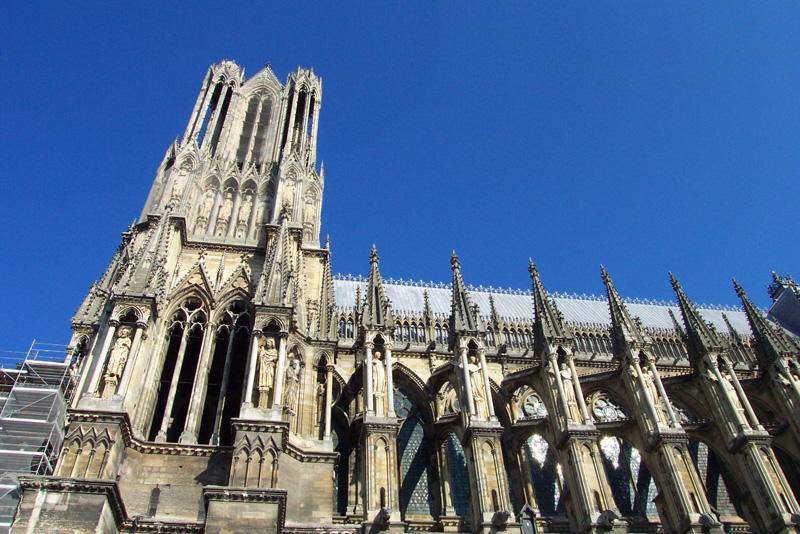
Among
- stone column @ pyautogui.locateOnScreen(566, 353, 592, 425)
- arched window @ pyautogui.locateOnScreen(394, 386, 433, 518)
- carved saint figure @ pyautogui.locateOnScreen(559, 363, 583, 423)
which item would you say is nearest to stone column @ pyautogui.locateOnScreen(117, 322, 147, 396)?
arched window @ pyautogui.locateOnScreen(394, 386, 433, 518)

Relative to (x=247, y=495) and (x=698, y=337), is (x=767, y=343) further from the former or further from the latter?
(x=247, y=495)

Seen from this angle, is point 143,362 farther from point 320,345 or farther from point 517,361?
point 517,361

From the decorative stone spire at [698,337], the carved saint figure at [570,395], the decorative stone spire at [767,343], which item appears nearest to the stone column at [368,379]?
the carved saint figure at [570,395]

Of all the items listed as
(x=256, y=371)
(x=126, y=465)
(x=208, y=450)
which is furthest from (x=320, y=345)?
(x=126, y=465)

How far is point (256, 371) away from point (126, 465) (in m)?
3.84

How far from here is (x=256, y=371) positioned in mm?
→ 17281

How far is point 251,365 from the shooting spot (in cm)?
1728

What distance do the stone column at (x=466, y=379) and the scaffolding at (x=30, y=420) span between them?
11.3 metres

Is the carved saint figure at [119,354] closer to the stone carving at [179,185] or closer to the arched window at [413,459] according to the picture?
the stone carving at [179,185]

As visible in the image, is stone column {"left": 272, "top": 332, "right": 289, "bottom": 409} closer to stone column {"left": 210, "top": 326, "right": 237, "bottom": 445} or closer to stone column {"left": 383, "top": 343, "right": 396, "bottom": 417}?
stone column {"left": 210, "top": 326, "right": 237, "bottom": 445}

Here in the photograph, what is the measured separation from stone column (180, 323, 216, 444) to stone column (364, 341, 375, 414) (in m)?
4.69

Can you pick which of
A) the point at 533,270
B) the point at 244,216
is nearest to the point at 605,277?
the point at 533,270

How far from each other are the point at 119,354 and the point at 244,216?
29.9 feet

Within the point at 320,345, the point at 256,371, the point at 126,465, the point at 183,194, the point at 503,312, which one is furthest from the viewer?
the point at 503,312
